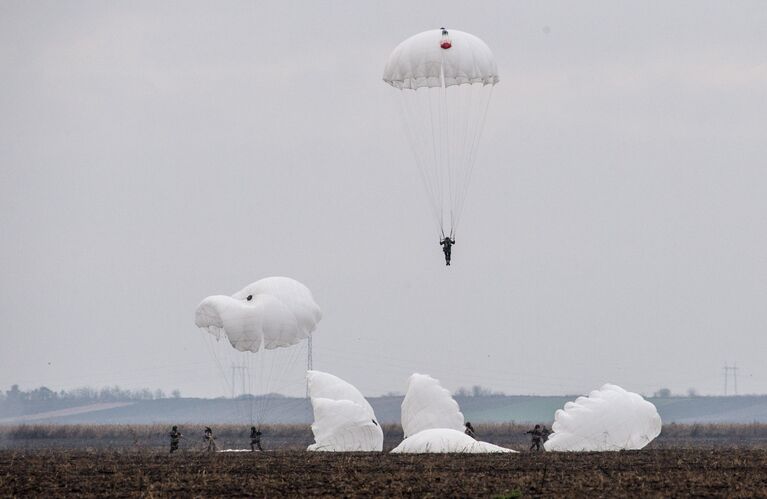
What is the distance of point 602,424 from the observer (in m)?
44.0

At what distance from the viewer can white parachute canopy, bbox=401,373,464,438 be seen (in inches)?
1866

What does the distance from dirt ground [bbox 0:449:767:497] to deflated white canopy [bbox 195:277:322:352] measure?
4939mm

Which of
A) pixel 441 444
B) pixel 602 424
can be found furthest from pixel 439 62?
pixel 602 424

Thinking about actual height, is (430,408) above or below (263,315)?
below

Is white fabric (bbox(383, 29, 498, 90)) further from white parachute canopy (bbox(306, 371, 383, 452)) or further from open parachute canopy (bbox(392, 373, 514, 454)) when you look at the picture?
white parachute canopy (bbox(306, 371, 383, 452))

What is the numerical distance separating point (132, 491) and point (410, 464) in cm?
870

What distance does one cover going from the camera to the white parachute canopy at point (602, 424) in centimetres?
4406

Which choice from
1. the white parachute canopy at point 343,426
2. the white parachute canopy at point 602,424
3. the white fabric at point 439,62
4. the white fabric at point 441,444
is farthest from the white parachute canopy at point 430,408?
the white fabric at point 439,62

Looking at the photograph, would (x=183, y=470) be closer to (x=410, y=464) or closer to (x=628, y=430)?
(x=410, y=464)

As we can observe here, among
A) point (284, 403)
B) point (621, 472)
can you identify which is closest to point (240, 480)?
point (621, 472)

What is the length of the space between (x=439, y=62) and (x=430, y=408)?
10.8m

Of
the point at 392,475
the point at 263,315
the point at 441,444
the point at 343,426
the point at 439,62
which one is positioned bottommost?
the point at 392,475

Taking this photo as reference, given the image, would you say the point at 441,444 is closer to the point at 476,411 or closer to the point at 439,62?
the point at 439,62

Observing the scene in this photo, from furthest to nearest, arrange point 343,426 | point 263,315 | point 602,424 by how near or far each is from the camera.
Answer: point 263,315 → point 343,426 → point 602,424
